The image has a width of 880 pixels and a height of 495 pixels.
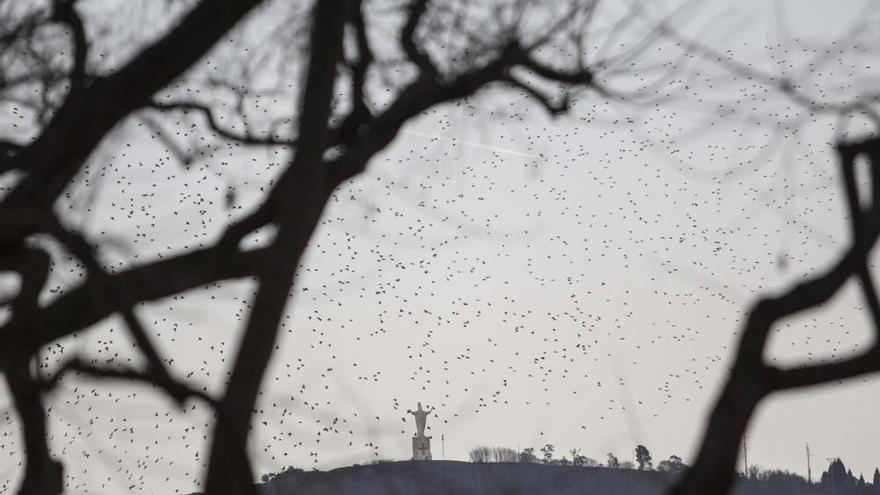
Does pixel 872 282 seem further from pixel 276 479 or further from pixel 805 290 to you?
pixel 276 479

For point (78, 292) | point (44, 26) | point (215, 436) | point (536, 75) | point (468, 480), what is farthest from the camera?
point (536, 75)

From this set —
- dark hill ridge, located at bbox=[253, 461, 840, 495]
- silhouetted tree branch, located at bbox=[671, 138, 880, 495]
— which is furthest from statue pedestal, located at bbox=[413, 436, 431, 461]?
silhouetted tree branch, located at bbox=[671, 138, 880, 495]

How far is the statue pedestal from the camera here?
441cm

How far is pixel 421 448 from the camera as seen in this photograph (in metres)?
4.71

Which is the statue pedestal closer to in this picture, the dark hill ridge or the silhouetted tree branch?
the dark hill ridge

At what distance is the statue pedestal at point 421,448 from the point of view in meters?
4.41

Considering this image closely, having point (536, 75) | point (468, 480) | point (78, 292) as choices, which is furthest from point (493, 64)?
point (468, 480)

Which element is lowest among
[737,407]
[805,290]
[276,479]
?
[276,479]

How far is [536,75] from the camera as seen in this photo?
6.67m

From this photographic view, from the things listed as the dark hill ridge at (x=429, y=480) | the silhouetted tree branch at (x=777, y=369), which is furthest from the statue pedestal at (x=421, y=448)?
the silhouetted tree branch at (x=777, y=369)

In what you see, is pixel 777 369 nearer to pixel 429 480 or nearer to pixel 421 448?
pixel 429 480

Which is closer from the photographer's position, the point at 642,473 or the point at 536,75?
the point at 642,473

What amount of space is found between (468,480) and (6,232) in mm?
1569

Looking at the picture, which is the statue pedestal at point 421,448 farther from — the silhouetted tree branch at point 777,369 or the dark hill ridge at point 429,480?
the silhouetted tree branch at point 777,369
